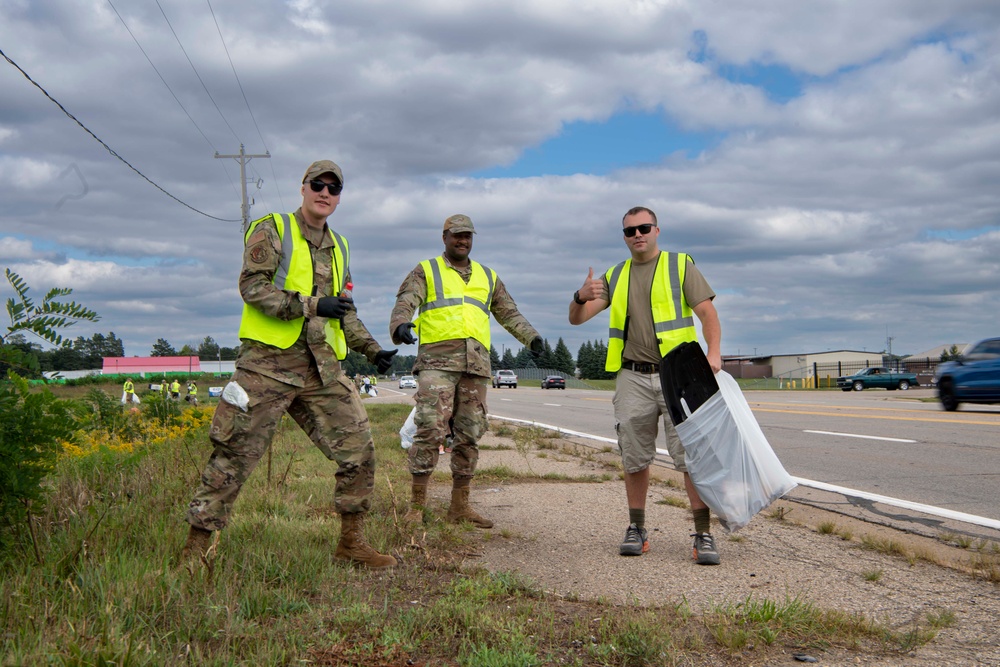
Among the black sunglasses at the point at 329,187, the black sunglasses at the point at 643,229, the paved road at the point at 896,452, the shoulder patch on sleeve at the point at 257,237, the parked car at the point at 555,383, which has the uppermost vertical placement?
the black sunglasses at the point at 329,187

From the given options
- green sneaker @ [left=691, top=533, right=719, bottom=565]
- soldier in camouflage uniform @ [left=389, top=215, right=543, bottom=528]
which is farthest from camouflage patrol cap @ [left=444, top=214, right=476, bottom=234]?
green sneaker @ [left=691, top=533, right=719, bottom=565]

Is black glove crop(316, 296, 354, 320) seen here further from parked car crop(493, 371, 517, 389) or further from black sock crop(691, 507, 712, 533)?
parked car crop(493, 371, 517, 389)

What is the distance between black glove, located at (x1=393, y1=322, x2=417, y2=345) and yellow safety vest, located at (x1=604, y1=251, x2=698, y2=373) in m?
1.25

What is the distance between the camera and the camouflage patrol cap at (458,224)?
5.87 m

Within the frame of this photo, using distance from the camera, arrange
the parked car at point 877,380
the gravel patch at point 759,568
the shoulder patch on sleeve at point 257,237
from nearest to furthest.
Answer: the gravel patch at point 759,568
the shoulder patch on sleeve at point 257,237
the parked car at point 877,380

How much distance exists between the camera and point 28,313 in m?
4.05

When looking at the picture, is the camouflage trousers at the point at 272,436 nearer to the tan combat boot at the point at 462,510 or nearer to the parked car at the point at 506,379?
the tan combat boot at the point at 462,510

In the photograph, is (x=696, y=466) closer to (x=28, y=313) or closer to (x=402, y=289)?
(x=402, y=289)

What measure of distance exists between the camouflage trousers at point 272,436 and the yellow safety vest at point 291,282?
19 cm

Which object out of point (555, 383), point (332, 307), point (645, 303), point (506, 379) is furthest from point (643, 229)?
point (506, 379)

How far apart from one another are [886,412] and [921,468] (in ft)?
33.3

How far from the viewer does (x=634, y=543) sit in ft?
16.2

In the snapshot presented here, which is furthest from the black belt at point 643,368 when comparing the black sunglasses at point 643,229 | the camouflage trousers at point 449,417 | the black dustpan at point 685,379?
the camouflage trousers at point 449,417

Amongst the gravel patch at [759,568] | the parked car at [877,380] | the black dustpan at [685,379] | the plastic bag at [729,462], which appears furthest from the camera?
the parked car at [877,380]
